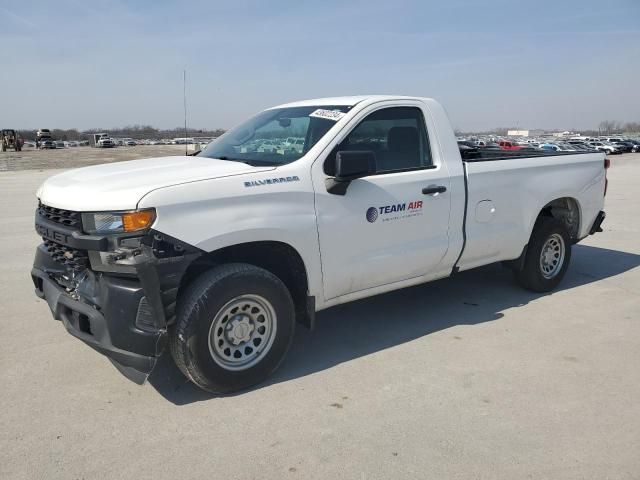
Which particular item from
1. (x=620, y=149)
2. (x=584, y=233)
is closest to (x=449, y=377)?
(x=584, y=233)

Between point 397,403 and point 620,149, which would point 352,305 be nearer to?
point 397,403

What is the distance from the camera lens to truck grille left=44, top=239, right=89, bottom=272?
334 cm

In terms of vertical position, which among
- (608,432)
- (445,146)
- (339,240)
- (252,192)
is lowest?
(608,432)

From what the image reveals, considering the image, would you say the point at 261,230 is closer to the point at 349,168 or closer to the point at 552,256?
the point at 349,168

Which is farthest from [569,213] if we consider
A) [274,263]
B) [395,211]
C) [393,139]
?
[274,263]

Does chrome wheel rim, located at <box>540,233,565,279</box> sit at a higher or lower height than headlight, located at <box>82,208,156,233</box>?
lower

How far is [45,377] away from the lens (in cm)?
373

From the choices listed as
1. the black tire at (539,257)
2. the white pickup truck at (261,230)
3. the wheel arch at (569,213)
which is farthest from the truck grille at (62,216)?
the wheel arch at (569,213)

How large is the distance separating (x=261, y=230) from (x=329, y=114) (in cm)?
123

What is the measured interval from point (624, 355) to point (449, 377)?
1485mm

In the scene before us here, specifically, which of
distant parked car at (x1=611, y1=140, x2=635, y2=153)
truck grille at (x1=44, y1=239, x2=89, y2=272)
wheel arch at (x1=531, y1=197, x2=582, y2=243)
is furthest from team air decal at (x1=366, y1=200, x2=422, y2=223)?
distant parked car at (x1=611, y1=140, x2=635, y2=153)

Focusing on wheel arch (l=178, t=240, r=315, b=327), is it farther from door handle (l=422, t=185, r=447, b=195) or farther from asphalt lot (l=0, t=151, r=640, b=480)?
door handle (l=422, t=185, r=447, b=195)

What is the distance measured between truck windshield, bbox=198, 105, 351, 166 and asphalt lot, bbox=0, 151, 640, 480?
1.56 metres

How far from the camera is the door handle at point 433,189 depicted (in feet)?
14.1
